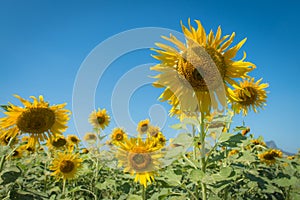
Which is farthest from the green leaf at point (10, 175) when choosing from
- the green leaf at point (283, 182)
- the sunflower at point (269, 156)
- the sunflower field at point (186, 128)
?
the sunflower at point (269, 156)

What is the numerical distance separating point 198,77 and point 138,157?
6.30 ft

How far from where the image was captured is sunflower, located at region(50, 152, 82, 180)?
17.2ft

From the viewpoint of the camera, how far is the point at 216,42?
2.72 m

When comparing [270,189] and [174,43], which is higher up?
[174,43]

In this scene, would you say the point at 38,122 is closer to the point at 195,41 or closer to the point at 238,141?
the point at 195,41

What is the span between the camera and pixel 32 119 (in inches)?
143

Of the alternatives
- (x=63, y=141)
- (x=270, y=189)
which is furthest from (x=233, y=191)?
(x=63, y=141)

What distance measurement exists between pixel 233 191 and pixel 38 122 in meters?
3.07

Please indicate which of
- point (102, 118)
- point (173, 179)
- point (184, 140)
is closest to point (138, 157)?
point (173, 179)

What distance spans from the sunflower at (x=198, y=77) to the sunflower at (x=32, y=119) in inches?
73.4

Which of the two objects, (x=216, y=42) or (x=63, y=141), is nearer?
(x=216, y=42)

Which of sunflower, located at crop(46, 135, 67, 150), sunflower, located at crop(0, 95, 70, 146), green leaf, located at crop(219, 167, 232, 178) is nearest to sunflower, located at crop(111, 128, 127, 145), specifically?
sunflower, located at crop(46, 135, 67, 150)

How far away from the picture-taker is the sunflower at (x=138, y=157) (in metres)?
3.91

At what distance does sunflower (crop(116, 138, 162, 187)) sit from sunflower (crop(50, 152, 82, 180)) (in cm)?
178
